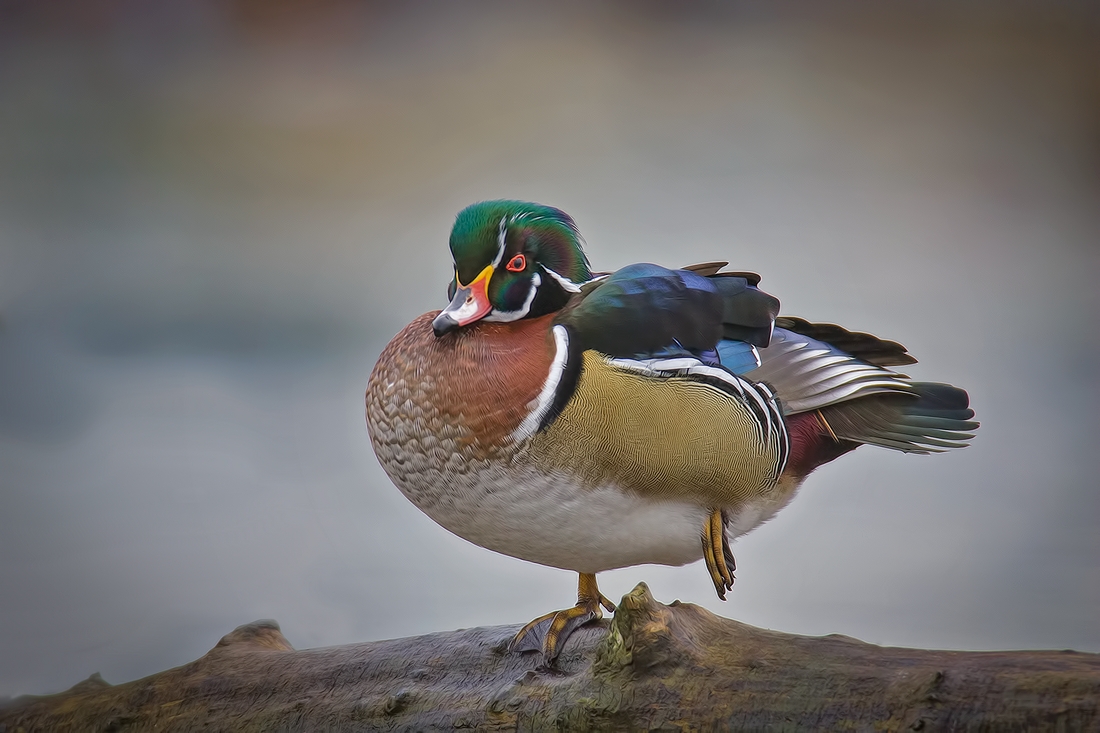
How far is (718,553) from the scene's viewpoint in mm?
874

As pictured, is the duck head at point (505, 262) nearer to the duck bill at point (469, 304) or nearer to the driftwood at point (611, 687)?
the duck bill at point (469, 304)

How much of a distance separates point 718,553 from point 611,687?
0.51 ft

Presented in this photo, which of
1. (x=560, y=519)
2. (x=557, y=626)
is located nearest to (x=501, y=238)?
(x=560, y=519)

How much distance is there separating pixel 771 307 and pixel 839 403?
0.39ft

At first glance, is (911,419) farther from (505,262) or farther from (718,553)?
(505,262)

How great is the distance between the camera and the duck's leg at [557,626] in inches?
36.5

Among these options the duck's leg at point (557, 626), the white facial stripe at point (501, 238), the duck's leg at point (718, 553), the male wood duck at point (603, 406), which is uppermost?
the white facial stripe at point (501, 238)

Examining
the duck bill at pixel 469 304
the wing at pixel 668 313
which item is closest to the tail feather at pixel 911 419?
the wing at pixel 668 313

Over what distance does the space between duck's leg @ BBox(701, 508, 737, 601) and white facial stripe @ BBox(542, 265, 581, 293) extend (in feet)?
0.77

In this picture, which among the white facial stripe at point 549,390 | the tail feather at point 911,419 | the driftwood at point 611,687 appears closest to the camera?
the driftwood at point 611,687

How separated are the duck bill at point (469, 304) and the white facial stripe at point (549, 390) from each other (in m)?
0.07

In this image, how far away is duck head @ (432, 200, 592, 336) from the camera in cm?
84

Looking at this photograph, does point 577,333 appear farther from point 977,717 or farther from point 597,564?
point 977,717

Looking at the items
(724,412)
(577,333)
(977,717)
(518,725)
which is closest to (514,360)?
(577,333)
